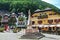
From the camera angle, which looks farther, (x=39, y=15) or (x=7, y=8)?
(x=7, y=8)

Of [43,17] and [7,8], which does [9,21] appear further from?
[7,8]

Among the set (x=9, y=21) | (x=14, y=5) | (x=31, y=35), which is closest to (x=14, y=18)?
(x=9, y=21)

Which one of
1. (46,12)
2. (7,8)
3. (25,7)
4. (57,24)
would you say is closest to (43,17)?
(46,12)

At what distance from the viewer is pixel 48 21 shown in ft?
203

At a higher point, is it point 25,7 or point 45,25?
point 25,7

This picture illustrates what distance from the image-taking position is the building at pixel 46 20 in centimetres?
5927

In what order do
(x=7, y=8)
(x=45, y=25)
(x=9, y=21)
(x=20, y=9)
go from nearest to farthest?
1. (x=45, y=25)
2. (x=9, y=21)
3. (x=20, y=9)
4. (x=7, y=8)

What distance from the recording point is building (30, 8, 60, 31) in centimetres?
5927

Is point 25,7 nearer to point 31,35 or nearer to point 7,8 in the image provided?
point 7,8

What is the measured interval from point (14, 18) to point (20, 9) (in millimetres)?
10759

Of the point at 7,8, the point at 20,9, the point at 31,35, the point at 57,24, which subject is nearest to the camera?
the point at 31,35

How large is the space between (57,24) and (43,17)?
618cm

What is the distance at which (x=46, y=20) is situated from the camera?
204 ft

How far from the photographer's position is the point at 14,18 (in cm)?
7044
